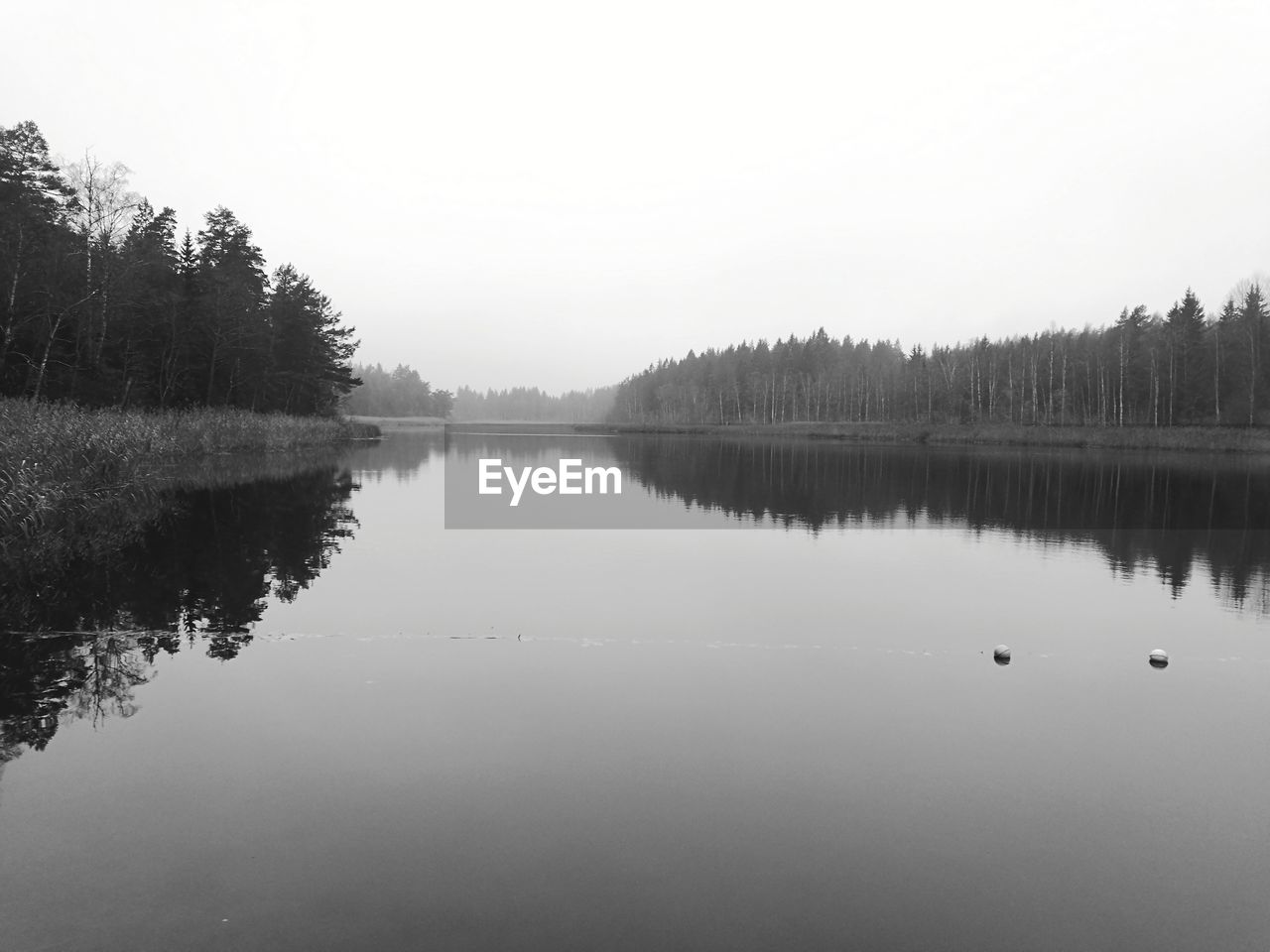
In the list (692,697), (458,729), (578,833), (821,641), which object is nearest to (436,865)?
(578,833)

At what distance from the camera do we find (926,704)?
7.77 meters

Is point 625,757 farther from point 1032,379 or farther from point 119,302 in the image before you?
point 1032,379

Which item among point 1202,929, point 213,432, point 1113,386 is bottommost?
point 1202,929

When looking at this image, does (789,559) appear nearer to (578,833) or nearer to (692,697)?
(692,697)

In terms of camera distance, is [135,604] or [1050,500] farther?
[1050,500]

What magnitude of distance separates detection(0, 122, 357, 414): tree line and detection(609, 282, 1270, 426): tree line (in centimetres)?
8110

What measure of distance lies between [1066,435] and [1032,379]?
26.4m

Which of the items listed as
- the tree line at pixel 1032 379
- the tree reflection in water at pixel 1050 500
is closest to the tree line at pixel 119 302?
the tree reflection in water at pixel 1050 500

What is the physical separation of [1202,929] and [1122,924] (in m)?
0.44

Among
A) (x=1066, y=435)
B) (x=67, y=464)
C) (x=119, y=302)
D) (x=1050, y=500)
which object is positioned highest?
(x=119, y=302)

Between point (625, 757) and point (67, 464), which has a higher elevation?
point (67, 464)

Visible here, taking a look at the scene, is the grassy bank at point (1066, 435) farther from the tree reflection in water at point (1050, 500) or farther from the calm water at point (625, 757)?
the calm water at point (625, 757)

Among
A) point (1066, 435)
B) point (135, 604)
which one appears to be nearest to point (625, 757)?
point (135, 604)

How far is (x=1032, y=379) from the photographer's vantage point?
9362 centimetres
